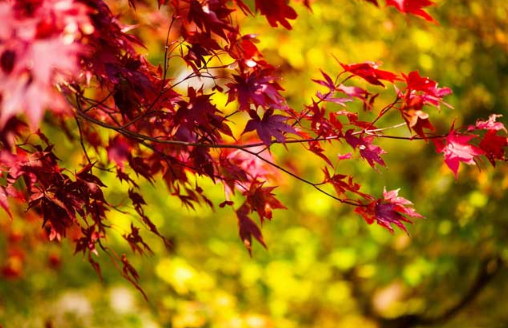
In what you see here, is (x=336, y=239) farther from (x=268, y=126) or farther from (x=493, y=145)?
(x=268, y=126)

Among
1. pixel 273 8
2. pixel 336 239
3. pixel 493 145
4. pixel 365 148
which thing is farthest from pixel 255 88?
pixel 336 239

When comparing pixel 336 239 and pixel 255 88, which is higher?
pixel 336 239

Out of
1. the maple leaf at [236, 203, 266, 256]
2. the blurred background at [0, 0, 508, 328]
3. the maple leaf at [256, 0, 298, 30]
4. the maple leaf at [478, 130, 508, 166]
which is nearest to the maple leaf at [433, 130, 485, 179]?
the maple leaf at [478, 130, 508, 166]

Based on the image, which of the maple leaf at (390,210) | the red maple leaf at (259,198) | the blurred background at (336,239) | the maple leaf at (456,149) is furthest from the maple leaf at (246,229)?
the blurred background at (336,239)

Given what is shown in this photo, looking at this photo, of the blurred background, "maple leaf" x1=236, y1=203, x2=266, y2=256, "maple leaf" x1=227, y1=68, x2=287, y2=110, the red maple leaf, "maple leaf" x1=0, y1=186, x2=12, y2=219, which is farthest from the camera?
the blurred background

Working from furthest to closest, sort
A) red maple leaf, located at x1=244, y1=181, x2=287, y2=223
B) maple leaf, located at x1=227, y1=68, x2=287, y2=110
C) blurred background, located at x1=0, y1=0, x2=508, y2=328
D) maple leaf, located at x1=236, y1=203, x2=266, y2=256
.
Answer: blurred background, located at x1=0, y1=0, x2=508, y2=328 → maple leaf, located at x1=236, y1=203, x2=266, y2=256 → red maple leaf, located at x1=244, y1=181, x2=287, y2=223 → maple leaf, located at x1=227, y1=68, x2=287, y2=110

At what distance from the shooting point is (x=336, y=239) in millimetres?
4109

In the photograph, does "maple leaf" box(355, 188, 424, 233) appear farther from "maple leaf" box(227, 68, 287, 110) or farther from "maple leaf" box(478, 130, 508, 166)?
"maple leaf" box(227, 68, 287, 110)

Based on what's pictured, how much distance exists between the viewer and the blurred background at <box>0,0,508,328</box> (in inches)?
140

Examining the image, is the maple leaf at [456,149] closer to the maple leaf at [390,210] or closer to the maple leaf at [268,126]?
the maple leaf at [390,210]

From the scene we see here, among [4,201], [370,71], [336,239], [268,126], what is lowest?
[4,201]

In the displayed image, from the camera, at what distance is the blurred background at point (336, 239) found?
3.55 meters

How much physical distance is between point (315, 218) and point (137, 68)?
12.2 feet

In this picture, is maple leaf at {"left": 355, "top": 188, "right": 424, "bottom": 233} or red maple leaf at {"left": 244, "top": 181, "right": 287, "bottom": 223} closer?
maple leaf at {"left": 355, "top": 188, "right": 424, "bottom": 233}
